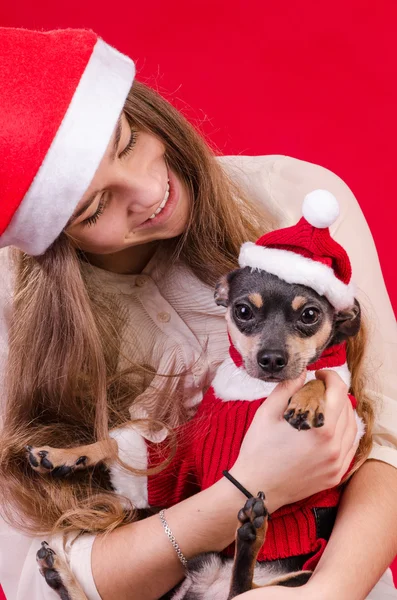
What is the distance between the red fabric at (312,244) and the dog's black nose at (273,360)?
0.16 meters

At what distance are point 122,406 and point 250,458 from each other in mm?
345

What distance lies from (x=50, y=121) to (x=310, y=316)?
0.50m

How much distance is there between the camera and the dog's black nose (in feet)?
4.35

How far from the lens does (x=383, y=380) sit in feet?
5.57

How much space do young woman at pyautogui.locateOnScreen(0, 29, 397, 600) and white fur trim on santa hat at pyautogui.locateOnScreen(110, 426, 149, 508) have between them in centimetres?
1

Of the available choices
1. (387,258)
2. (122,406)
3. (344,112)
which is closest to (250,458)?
(122,406)

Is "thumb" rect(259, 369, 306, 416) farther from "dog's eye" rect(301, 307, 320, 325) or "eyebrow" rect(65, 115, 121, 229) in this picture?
"eyebrow" rect(65, 115, 121, 229)

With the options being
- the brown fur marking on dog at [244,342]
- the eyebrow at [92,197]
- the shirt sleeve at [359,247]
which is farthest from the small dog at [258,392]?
the eyebrow at [92,197]

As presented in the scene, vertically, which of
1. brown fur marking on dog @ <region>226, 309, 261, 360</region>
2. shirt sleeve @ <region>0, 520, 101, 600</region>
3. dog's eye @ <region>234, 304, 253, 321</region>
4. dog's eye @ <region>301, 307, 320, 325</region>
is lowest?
shirt sleeve @ <region>0, 520, 101, 600</region>

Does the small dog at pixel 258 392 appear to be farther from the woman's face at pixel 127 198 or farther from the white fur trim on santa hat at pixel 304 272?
the woman's face at pixel 127 198

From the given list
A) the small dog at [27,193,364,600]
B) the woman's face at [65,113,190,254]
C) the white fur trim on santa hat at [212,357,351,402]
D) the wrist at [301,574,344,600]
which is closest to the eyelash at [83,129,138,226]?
the woman's face at [65,113,190,254]

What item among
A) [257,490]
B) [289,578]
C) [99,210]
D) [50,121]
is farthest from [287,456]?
[50,121]

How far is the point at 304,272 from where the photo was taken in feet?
4.37

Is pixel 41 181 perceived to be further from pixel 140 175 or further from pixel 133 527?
pixel 133 527
